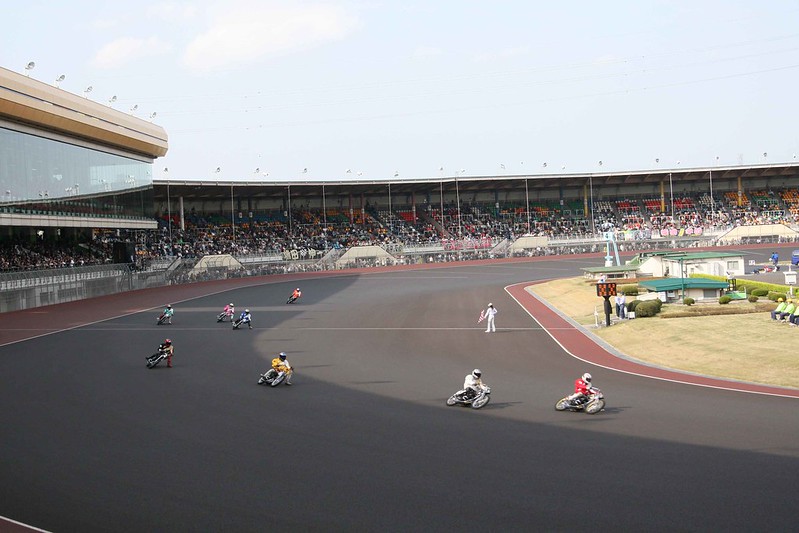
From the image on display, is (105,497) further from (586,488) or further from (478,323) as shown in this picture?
(478,323)

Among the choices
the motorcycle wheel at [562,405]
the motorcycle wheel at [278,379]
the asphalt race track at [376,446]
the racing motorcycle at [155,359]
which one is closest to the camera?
the asphalt race track at [376,446]

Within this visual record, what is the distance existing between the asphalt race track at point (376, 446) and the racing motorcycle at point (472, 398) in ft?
0.83

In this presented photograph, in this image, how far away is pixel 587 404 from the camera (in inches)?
714

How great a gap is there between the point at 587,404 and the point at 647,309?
17.3 meters

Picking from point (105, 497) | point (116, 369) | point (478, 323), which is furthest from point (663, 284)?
point (105, 497)

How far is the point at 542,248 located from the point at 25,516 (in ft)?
273

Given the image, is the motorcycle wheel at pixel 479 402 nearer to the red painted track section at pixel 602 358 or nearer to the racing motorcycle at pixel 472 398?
the racing motorcycle at pixel 472 398

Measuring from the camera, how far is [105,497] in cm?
1242

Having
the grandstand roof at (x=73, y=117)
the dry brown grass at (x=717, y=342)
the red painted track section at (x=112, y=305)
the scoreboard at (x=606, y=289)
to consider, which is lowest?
the dry brown grass at (x=717, y=342)

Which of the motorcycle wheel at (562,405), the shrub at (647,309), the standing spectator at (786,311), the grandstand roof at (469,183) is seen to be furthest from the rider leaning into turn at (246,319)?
the grandstand roof at (469,183)

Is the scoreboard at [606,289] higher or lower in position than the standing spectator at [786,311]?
higher

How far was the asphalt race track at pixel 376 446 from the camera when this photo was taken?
11469 millimetres

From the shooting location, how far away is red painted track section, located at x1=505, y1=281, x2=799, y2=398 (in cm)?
2112

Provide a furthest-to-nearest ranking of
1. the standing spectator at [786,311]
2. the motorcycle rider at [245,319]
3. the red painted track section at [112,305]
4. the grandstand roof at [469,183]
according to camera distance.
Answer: the grandstand roof at [469,183] → the red painted track section at [112,305] → the motorcycle rider at [245,319] → the standing spectator at [786,311]
